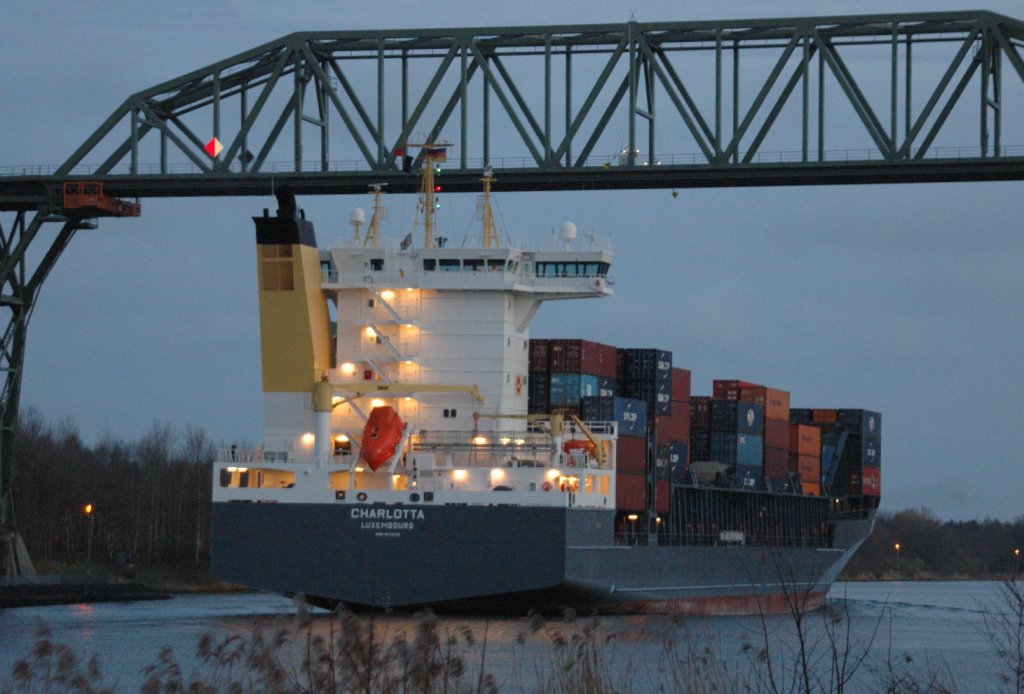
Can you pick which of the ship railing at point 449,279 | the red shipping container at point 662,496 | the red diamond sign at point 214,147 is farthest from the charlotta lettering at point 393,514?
the red diamond sign at point 214,147

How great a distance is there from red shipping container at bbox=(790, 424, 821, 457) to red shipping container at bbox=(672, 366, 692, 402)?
10.6 meters

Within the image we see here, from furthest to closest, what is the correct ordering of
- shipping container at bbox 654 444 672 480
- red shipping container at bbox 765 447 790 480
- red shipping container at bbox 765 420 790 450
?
1. red shipping container at bbox 765 447 790 480
2. red shipping container at bbox 765 420 790 450
3. shipping container at bbox 654 444 672 480

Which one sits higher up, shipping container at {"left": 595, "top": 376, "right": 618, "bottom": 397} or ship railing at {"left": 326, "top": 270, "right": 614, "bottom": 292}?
ship railing at {"left": 326, "top": 270, "right": 614, "bottom": 292}

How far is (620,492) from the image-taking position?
44.6 meters

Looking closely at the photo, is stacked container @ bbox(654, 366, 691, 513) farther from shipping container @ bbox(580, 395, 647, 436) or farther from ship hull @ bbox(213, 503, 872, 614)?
ship hull @ bbox(213, 503, 872, 614)

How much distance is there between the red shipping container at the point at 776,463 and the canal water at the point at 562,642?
5.61 meters

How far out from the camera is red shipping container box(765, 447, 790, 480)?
57.8 meters

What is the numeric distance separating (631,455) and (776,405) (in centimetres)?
1373

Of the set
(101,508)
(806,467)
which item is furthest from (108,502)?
(806,467)

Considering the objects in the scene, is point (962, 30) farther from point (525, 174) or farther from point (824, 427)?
point (824, 427)

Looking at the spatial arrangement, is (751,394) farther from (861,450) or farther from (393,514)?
(393,514)

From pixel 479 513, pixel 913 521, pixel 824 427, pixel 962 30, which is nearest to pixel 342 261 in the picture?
pixel 479 513

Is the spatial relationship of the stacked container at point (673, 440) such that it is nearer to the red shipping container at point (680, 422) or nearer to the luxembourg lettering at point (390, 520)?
the red shipping container at point (680, 422)

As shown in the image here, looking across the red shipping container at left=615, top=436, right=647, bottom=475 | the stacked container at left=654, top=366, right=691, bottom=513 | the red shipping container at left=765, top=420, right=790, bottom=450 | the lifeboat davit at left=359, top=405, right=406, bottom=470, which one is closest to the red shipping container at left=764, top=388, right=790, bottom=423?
the red shipping container at left=765, top=420, right=790, bottom=450
